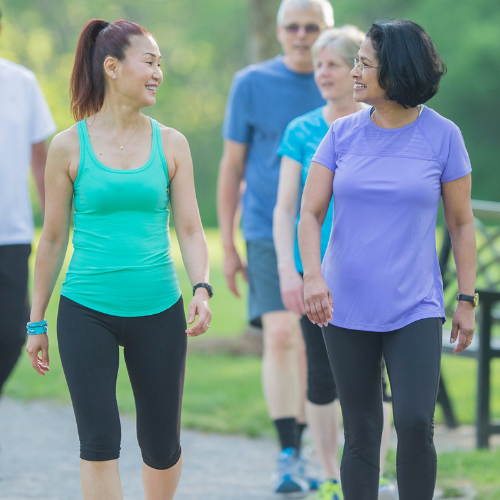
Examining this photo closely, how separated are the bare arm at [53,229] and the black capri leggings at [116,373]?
0.10 m

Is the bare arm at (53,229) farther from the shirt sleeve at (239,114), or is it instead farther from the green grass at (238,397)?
the green grass at (238,397)

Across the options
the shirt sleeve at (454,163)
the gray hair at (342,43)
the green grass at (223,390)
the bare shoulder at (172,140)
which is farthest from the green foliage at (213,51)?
the shirt sleeve at (454,163)

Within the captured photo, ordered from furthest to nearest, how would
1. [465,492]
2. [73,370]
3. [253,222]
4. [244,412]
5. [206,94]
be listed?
[206,94]
[244,412]
[253,222]
[465,492]
[73,370]

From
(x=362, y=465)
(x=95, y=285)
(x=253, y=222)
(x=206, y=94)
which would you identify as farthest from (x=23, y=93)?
(x=206, y=94)

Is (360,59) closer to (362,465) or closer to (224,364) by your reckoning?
(362,465)

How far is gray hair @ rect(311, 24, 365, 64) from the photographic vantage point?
4082mm

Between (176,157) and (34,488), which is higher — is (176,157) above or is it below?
above

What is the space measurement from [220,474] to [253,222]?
149 centimetres

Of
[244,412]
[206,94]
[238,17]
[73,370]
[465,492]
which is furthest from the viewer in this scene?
[206,94]

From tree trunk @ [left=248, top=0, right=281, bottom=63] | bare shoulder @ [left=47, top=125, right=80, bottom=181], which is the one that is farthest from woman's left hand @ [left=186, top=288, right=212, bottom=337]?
tree trunk @ [left=248, top=0, right=281, bottom=63]

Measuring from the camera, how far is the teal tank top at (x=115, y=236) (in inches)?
126

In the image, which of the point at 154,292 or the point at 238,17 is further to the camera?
the point at 238,17

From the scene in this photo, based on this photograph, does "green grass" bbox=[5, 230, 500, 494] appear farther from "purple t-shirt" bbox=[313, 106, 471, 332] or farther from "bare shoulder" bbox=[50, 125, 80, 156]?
"bare shoulder" bbox=[50, 125, 80, 156]

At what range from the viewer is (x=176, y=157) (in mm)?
3352
